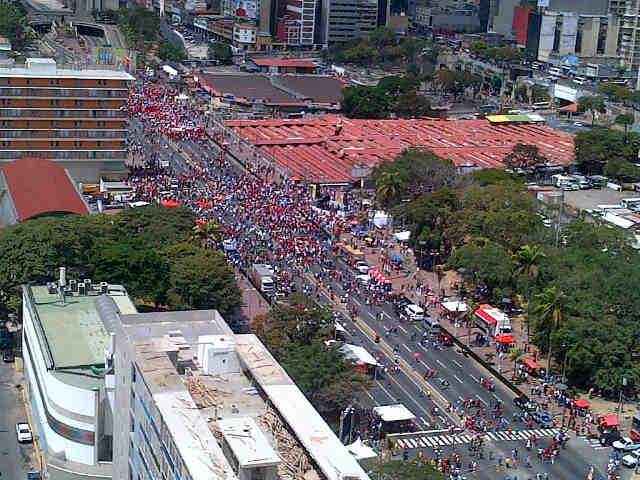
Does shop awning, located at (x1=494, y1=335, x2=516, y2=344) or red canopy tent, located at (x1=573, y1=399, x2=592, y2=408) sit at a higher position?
shop awning, located at (x1=494, y1=335, x2=516, y2=344)

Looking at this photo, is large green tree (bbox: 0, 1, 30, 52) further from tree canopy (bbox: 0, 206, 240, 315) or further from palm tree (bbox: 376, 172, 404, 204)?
tree canopy (bbox: 0, 206, 240, 315)

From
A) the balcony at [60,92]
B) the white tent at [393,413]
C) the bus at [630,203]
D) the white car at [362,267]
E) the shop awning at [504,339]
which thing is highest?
the balcony at [60,92]

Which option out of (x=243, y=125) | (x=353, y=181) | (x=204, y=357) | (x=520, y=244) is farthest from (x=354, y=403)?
(x=243, y=125)

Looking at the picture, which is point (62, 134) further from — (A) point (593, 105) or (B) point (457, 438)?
(A) point (593, 105)

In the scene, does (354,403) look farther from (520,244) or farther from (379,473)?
(520,244)

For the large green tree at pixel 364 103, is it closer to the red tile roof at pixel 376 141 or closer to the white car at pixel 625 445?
the red tile roof at pixel 376 141

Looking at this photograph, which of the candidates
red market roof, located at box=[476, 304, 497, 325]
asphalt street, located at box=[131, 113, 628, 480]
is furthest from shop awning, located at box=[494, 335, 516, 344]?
asphalt street, located at box=[131, 113, 628, 480]

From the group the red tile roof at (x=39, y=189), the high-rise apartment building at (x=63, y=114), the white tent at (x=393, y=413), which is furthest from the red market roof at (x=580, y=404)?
the high-rise apartment building at (x=63, y=114)
